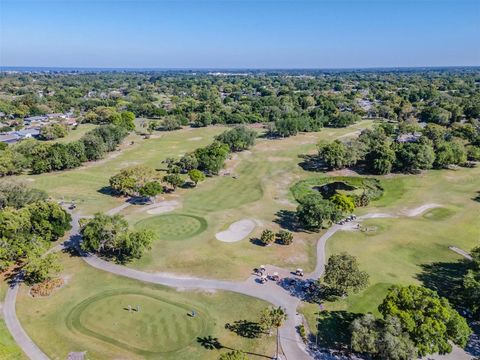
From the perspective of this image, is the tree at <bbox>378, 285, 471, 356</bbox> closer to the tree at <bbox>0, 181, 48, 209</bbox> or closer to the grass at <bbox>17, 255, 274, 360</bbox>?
the grass at <bbox>17, 255, 274, 360</bbox>

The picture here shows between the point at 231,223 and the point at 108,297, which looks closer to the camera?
the point at 108,297

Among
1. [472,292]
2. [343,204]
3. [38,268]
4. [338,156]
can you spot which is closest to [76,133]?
[338,156]

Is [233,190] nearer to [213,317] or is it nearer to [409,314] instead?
[213,317]

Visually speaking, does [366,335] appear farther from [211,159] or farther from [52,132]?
[52,132]

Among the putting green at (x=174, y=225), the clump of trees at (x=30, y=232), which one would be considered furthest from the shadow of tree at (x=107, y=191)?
the clump of trees at (x=30, y=232)

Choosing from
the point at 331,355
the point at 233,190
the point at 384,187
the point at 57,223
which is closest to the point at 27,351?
the point at 57,223
